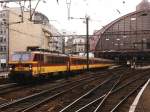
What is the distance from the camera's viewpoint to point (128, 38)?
107 meters

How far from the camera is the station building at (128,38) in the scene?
102 meters

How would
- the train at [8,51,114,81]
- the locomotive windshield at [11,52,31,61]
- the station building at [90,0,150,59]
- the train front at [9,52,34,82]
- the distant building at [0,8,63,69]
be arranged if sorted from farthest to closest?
the station building at [90,0,150,59] < the distant building at [0,8,63,69] < the locomotive windshield at [11,52,31,61] < the train at [8,51,114,81] < the train front at [9,52,34,82]

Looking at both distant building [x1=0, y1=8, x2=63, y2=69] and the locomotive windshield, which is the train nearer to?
the locomotive windshield

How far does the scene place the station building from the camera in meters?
102

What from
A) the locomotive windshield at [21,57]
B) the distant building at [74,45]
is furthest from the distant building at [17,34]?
the locomotive windshield at [21,57]

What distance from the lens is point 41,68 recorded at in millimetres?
32188

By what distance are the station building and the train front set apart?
70.4m

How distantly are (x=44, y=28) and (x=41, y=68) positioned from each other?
9017 cm

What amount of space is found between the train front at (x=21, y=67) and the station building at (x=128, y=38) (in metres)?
70.4

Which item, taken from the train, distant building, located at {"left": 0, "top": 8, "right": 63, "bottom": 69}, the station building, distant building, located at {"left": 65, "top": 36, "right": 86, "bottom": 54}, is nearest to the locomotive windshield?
the train

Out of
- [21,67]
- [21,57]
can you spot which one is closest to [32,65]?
[21,67]

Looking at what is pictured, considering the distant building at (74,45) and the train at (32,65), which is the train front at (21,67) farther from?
the distant building at (74,45)

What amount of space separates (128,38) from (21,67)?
79.1m

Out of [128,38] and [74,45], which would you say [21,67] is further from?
[128,38]
